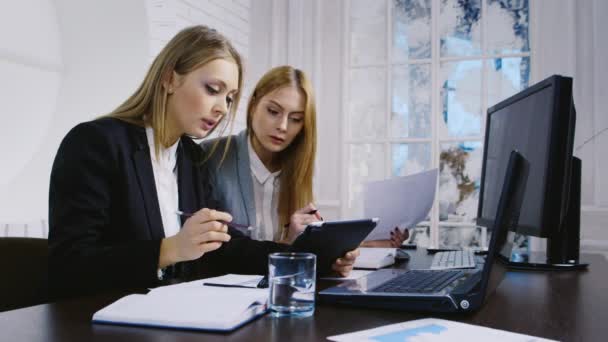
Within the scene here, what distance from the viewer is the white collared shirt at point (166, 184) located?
4.89 feet

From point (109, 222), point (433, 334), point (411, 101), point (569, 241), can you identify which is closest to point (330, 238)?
point (433, 334)

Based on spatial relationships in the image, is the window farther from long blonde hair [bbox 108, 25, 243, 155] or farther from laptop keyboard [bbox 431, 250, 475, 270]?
long blonde hair [bbox 108, 25, 243, 155]

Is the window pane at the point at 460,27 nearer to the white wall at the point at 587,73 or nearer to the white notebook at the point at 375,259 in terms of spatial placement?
the white wall at the point at 587,73

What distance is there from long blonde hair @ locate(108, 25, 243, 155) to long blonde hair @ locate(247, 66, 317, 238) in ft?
1.74

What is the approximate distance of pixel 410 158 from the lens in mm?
3482

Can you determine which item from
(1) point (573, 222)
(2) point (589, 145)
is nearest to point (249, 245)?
(1) point (573, 222)

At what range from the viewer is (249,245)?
1.32 metres

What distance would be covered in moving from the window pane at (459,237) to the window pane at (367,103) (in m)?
0.72

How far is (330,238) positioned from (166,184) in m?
0.61

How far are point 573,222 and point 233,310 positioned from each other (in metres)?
1.13

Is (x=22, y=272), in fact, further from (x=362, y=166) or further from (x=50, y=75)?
(x=362, y=166)

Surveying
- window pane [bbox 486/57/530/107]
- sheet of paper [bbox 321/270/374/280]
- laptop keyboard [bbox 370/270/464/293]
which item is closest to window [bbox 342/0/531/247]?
window pane [bbox 486/57/530/107]

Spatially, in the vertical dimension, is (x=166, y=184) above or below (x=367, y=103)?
below

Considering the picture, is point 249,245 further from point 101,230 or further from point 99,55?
point 99,55
